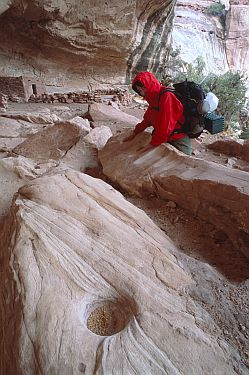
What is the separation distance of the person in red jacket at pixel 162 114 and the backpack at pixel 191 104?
56 millimetres

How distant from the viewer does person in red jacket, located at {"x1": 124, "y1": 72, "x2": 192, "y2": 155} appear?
132 inches

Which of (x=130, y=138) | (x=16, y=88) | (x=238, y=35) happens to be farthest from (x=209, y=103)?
(x=238, y=35)

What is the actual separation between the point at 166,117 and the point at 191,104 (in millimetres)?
352

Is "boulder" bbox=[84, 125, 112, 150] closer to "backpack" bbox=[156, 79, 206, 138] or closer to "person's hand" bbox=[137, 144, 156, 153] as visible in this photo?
"person's hand" bbox=[137, 144, 156, 153]

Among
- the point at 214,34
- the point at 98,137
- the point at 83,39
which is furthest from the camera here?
the point at 214,34

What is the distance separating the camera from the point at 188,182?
260 cm

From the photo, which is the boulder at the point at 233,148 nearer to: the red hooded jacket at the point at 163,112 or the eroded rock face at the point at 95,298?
the red hooded jacket at the point at 163,112

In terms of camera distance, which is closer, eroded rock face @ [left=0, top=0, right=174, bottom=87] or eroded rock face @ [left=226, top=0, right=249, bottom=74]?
eroded rock face @ [left=0, top=0, right=174, bottom=87]

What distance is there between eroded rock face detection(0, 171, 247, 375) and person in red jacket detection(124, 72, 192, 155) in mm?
1308

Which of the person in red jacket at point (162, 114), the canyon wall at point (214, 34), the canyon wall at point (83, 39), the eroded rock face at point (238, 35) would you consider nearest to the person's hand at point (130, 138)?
the person in red jacket at point (162, 114)

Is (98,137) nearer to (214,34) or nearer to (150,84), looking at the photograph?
(150,84)

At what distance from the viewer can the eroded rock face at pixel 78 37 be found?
8.02 metres

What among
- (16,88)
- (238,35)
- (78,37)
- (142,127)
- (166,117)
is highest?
(78,37)

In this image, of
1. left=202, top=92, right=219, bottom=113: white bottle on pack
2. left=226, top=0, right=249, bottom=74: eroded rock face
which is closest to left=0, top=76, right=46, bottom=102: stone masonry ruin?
left=202, top=92, right=219, bottom=113: white bottle on pack
